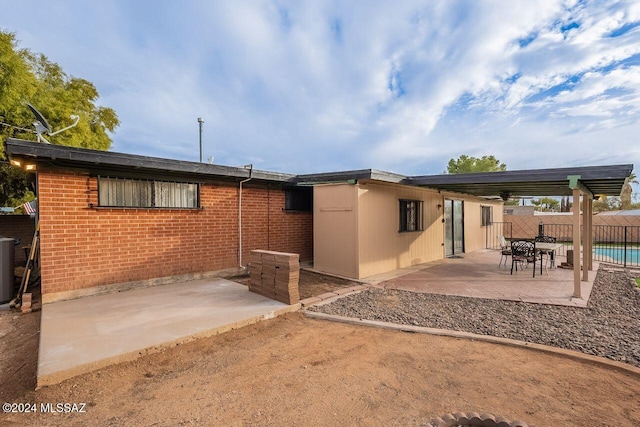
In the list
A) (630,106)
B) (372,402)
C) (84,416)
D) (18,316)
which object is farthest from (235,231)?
(630,106)

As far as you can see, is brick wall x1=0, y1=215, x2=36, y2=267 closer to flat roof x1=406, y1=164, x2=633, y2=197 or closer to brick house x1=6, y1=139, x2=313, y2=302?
brick house x1=6, y1=139, x2=313, y2=302

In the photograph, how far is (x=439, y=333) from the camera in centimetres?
407

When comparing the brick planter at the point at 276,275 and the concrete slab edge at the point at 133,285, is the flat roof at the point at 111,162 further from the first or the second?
the brick planter at the point at 276,275

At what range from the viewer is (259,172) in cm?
800

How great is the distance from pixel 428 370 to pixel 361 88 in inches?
445

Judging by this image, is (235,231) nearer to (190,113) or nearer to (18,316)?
(18,316)

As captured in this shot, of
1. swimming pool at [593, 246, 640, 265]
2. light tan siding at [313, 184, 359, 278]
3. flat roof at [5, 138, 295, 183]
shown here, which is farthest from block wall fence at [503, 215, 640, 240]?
flat roof at [5, 138, 295, 183]

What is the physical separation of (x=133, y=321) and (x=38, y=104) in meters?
11.9

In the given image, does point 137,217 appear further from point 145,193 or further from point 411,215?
point 411,215

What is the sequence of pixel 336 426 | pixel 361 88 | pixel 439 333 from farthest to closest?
1. pixel 361 88
2. pixel 439 333
3. pixel 336 426

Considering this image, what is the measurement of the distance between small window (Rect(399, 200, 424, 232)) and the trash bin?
9.10m

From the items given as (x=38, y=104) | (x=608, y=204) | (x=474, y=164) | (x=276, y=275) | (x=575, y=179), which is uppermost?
(x=474, y=164)

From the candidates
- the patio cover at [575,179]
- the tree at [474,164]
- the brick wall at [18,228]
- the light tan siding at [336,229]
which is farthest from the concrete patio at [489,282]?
the tree at [474,164]

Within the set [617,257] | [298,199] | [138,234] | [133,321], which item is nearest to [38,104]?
[138,234]
